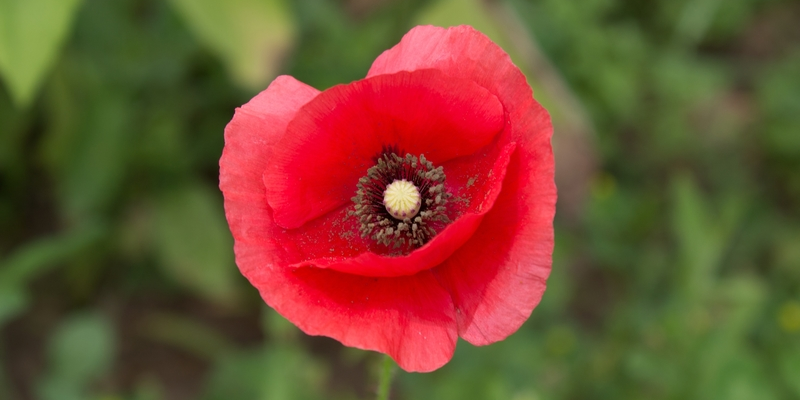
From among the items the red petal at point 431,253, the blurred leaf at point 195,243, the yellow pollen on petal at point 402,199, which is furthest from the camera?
the blurred leaf at point 195,243

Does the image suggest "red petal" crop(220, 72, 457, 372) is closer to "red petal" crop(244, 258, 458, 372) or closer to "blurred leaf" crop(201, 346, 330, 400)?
"red petal" crop(244, 258, 458, 372)

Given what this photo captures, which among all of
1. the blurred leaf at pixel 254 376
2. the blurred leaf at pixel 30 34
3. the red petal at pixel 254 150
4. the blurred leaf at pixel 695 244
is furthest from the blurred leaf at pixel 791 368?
the blurred leaf at pixel 30 34

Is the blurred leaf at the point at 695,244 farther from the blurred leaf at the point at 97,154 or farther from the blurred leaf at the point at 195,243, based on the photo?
the blurred leaf at the point at 97,154

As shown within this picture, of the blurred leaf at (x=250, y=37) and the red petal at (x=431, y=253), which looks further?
the blurred leaf at (x=250, y=37)

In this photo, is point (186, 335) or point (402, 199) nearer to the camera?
point (402, 199)

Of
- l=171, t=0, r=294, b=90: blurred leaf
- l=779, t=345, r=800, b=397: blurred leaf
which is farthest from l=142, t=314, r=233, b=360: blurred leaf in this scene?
l=779, t=345, r=800, b=397: blurred leaf

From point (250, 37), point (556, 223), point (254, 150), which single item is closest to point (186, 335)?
point (250, 37)

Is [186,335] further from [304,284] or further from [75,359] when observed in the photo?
[304,284]

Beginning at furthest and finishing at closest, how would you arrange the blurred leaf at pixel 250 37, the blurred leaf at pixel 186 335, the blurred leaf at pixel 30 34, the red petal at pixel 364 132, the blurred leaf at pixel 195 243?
the blurred leaf at pixel 186 335, the blurred leaf at pixel 195 243, the blurred leaf at pixel 250 37, the blurred leaf at pixel 30 34, the red petal at pixel 364 132
